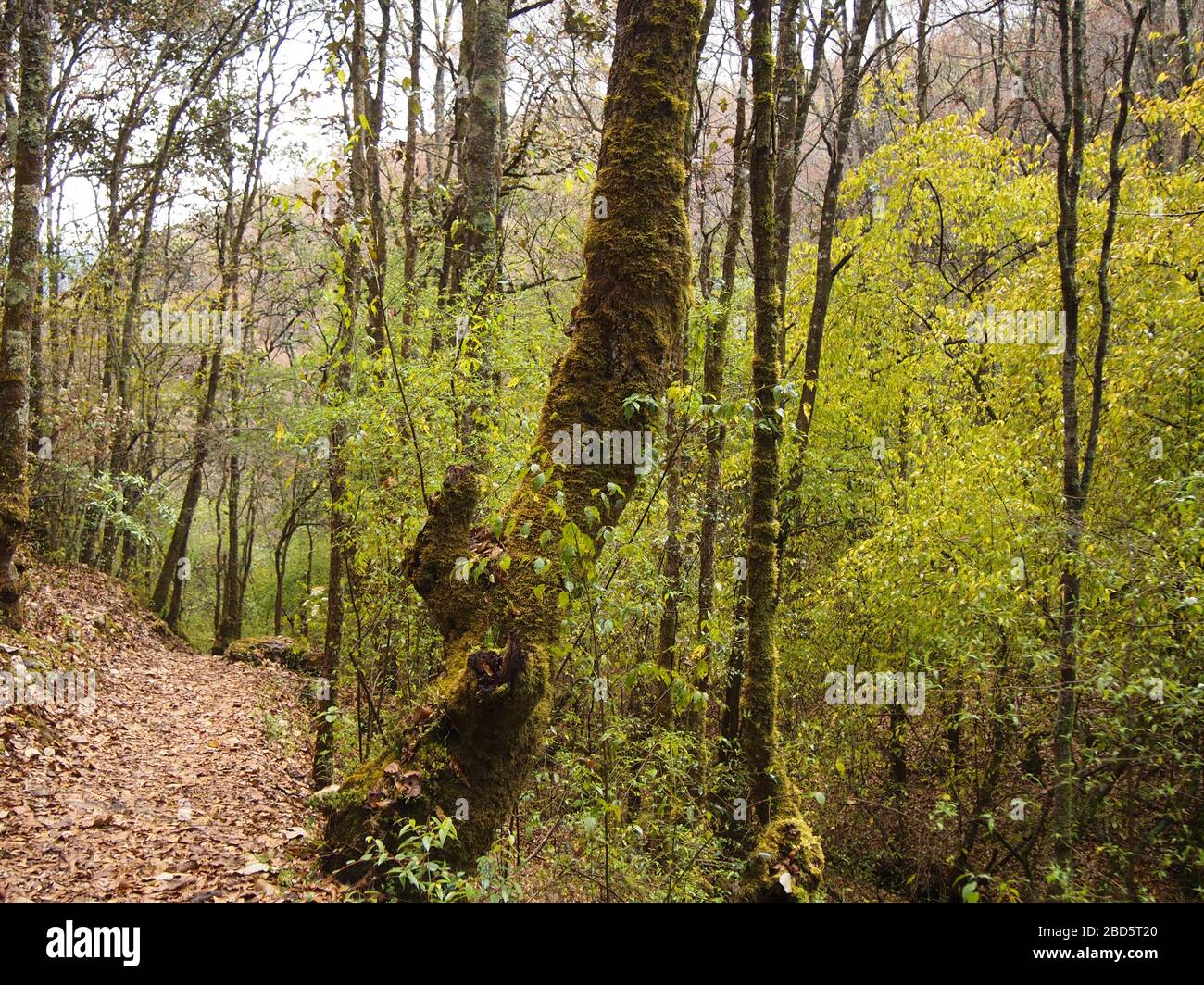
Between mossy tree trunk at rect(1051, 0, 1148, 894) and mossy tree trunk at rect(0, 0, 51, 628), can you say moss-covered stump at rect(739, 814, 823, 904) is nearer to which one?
mossy tree trunk at rect(1051, 0, 1148, 894)

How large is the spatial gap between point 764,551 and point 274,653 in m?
13.4

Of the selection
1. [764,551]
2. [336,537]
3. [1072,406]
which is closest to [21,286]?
[336,537]

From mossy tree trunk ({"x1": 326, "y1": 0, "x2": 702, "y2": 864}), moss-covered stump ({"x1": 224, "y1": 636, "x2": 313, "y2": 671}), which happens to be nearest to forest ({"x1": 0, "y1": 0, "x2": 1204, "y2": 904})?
mossy tree trunk ({"x1": 326, "y1": 0, "x2": 702, "y2": 864})

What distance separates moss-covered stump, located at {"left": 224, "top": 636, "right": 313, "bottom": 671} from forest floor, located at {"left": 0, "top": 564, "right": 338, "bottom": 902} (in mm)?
2826

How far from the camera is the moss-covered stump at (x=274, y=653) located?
1562 centimetres

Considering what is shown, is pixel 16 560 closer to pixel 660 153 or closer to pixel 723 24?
pixel 660 153

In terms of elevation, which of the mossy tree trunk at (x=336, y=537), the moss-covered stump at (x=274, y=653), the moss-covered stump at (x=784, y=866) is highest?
the mossy tree trunk at (x=336, y=537)

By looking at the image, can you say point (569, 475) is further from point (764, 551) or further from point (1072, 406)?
point (1072, 406)

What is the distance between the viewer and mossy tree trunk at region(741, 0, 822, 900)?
5465 millimetres

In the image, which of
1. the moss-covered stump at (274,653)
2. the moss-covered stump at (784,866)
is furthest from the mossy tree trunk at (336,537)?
the moss-covered stump at (274,653)

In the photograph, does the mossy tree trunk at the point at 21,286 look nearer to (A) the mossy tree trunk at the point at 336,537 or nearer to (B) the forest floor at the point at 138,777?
(B) the forest floor at the point at 138,777

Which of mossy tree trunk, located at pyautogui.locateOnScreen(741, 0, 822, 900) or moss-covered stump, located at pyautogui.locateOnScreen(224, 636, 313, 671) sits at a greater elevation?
mossy tree trunk, located at pyautogui.locateOnScreen(741, 0, 822, 900)

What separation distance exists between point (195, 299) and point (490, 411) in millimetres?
14141
